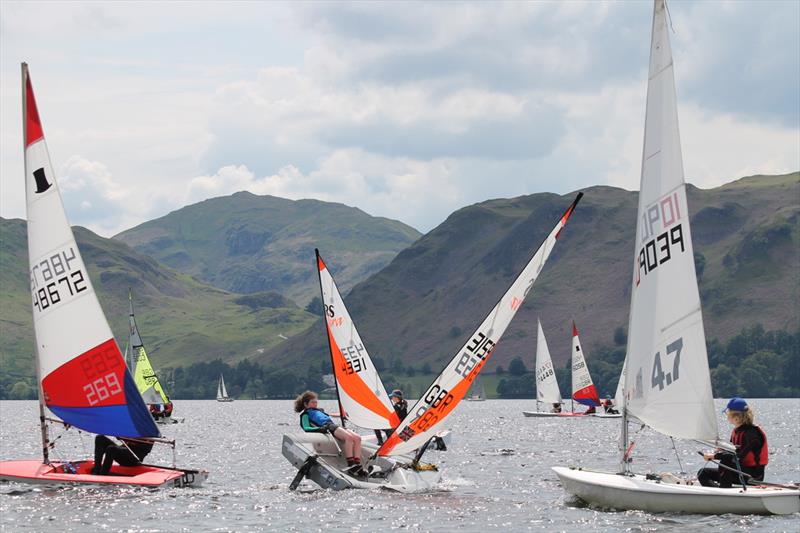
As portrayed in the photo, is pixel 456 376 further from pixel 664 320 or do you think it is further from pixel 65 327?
pixel 65 327

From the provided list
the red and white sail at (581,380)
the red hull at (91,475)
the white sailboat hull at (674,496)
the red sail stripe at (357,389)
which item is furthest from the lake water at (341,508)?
the red and white sail at (581,380)

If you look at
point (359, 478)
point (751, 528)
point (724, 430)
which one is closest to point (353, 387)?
point (359, 478)

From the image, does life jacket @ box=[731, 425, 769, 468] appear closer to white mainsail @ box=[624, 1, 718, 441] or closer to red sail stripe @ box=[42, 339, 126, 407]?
white mainsail @ box=[624, 1, 718, 441]

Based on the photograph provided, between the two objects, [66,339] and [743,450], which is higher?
[66,339]

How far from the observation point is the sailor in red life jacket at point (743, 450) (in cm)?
2480

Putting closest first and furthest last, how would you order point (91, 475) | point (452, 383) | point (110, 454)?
point (91, 475) → point (110, 454) → point (452, 383)

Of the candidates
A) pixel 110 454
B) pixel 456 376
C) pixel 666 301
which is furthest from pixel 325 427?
pixel 666 301

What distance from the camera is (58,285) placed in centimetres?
3152

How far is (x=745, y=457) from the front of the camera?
81.6 ft

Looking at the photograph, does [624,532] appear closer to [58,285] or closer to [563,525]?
[563,525]

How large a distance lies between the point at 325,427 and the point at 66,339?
7.39 m

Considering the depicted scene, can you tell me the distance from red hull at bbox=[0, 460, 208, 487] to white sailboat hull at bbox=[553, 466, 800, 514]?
10.4 meters

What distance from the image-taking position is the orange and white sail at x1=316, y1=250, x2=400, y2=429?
37938 millimetres

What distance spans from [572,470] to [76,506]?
39.5 ft
